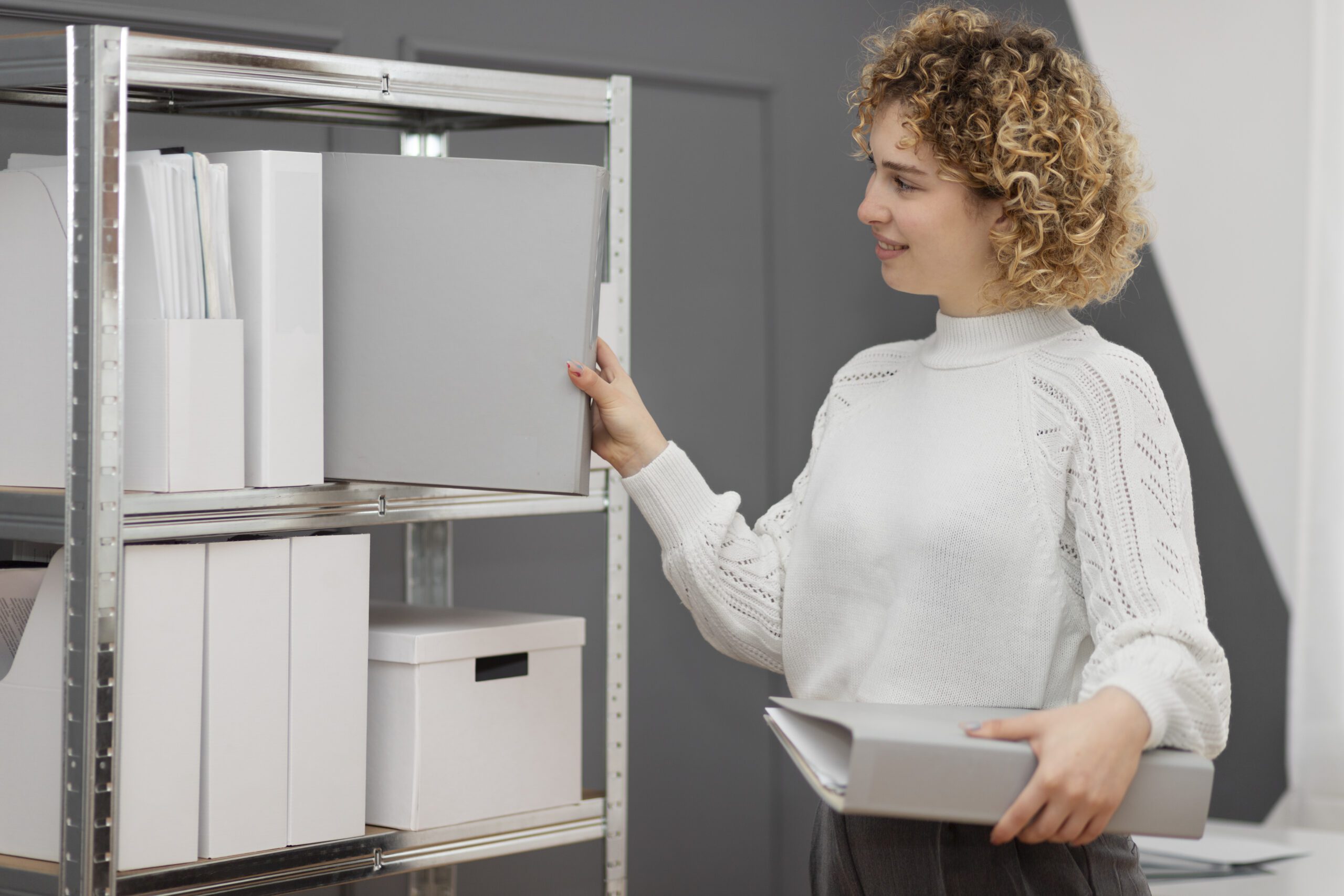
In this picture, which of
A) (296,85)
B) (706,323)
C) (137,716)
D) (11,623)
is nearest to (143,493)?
(137,716)

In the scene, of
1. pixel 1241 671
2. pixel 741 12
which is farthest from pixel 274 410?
pixel 1241 671

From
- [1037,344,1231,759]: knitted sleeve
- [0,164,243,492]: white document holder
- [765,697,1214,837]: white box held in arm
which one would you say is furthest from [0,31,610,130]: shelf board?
[765,697,1214,837]: white box held in arm

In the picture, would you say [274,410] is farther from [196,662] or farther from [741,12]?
[741,12]

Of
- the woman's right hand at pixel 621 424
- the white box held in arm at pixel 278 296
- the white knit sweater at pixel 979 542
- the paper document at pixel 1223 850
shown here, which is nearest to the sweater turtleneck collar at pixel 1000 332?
the white knit sweater at pixel 979 542

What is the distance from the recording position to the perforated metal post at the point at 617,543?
65.6 inches

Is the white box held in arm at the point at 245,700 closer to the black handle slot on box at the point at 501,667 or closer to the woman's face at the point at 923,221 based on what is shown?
the black handle slot on box at the point at 501,667

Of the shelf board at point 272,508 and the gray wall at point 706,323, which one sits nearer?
the shelf board at point 272,508

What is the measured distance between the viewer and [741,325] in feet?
8.43

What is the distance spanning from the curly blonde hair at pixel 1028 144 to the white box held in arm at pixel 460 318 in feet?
1.11

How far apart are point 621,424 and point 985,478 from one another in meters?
0.39

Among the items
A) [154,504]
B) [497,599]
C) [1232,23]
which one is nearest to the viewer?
[154,504]

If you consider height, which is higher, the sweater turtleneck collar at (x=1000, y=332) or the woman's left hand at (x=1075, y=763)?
the sweater turtleneck collar at (x=1000, y=332)

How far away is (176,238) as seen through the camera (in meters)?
1.33

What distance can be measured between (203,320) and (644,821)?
145cm
